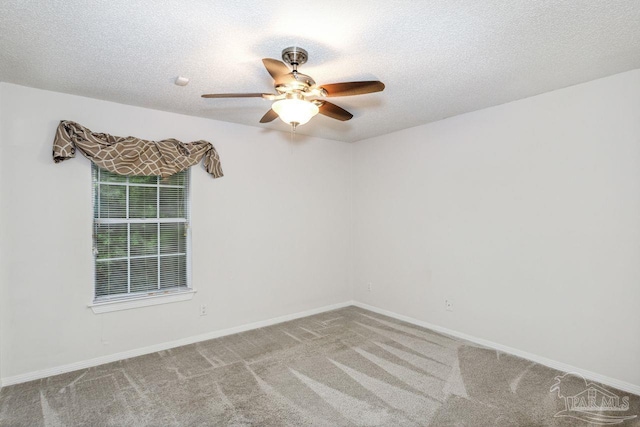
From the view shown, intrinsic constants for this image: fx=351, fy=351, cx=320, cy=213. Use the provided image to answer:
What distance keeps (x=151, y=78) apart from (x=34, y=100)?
3.76 ft

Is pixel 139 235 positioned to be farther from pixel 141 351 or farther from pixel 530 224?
pixel 530 224

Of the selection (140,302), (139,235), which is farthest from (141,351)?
(139,235)

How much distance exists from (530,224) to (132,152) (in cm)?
390

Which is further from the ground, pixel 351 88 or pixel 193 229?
pixel 351 88

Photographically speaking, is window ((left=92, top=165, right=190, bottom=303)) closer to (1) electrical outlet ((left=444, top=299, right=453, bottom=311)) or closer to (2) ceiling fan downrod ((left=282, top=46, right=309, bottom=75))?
(2) ceiling fan downrod ((left=282, top=46, right=309, bottom=75))

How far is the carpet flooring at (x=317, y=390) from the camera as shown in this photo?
2441 millimetres

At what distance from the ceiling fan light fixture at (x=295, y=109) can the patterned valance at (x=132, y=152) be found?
1784 millimetres

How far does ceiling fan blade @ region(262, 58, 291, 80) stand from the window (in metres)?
2.17

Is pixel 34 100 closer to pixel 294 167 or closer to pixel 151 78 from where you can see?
pixel 151 78

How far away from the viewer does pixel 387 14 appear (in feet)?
6.33

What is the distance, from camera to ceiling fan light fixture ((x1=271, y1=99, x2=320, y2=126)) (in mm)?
2285

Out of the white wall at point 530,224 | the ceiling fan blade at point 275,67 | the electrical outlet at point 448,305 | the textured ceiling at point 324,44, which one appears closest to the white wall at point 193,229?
the textured ceiling at point 324,44

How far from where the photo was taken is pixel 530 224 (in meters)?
3.34

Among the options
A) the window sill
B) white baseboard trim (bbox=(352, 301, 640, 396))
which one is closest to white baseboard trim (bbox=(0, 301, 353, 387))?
the window sill
